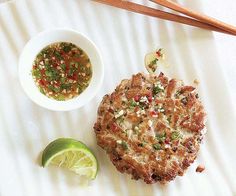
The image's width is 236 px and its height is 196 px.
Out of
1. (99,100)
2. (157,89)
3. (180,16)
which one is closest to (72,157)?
(99,100)

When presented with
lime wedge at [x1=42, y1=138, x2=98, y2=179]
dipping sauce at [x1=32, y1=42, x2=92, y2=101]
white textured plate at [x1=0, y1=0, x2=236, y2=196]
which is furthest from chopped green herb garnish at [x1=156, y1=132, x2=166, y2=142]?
dipping sauce at [x1=32, y1=42, x2=92, y2=101]

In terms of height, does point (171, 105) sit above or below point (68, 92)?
below

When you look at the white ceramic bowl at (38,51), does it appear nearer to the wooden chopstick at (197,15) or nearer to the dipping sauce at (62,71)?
the dipping sauce at (62,71)

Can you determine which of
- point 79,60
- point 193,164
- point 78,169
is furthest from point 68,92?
point 193,164

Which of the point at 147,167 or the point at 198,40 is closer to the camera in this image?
the point at 147,167

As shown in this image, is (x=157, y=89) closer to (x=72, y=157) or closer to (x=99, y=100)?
(x=99, y=100)

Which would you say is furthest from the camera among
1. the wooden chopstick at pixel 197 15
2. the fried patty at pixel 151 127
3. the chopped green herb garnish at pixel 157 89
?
the wooden chopstick at pixel 197 15

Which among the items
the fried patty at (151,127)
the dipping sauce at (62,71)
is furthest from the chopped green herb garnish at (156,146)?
the dipping sauce at (62,71)

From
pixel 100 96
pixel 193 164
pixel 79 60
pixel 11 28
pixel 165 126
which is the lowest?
pixel 193 164

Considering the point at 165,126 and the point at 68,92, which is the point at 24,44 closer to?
the point at 68,92
